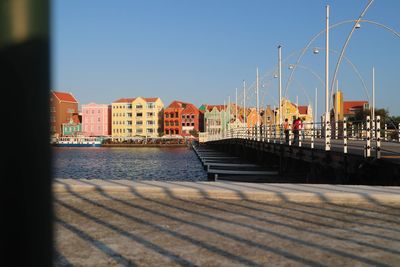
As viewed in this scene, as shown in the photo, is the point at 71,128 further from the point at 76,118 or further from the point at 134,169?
the point at 134,169

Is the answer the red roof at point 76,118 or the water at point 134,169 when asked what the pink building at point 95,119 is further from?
the water at point 134,169

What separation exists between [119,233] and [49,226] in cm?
534

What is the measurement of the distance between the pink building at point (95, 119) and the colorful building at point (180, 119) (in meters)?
22.1

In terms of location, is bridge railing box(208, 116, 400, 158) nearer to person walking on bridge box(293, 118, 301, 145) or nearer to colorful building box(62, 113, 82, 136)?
person walking on bridge box(293, 118, 301, 145)

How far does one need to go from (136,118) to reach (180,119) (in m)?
14.5

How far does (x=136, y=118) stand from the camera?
143250 mm

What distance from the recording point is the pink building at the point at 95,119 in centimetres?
14812

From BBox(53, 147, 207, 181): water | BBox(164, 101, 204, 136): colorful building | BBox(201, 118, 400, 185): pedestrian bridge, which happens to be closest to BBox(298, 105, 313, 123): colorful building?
BBox(53, 147, 207, 181): water

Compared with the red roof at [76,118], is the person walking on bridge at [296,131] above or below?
below

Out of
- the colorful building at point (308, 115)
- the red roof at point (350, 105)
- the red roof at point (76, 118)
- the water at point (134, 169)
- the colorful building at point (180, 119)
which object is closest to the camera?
the water at point (134, 169)

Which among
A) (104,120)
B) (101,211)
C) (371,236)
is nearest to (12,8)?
(371,236)

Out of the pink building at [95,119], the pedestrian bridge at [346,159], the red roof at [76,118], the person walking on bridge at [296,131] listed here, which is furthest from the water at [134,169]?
the red roof at [76,118]

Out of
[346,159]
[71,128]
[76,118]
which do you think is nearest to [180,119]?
[71,128]

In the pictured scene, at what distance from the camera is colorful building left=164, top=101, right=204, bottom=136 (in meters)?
139
